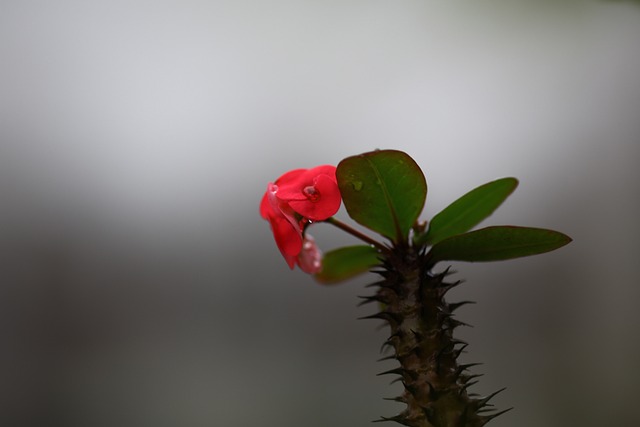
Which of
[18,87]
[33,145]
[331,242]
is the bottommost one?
[331,242]

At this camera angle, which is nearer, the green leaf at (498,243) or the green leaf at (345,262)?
the green leaf at (498,243)

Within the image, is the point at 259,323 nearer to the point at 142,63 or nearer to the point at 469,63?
the point at 142,63

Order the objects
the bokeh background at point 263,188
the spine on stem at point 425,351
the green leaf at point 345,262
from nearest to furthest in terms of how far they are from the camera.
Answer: the spine on stem at point 425,351
the green leaf at point 345,262
the bokeh background at point 263,188

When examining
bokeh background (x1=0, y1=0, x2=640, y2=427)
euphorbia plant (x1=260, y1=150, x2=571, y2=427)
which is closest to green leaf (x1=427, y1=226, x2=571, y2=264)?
euphorbia plant (x1=260, y1=150, x2=571, y2=427)

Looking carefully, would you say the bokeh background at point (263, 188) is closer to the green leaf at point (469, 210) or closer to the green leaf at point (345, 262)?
the green leaf at point (345, 262)

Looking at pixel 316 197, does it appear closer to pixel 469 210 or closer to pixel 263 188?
pixel 469 210

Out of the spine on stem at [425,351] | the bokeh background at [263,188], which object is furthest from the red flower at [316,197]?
the bokeh background at [263,188]

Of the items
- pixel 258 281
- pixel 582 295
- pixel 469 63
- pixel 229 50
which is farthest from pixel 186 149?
pixel 582 295
